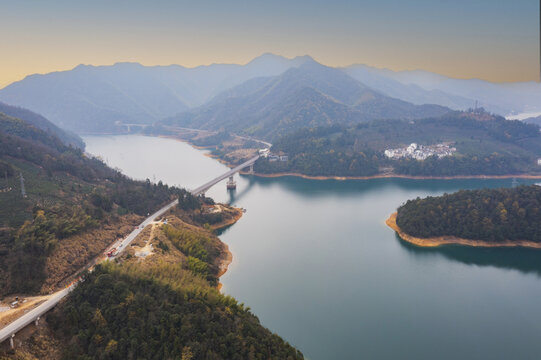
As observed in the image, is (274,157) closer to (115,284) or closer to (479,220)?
(479,220)

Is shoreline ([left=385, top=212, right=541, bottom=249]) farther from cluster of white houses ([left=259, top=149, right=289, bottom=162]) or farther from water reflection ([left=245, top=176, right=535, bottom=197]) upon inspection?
cluster of white houses ([left=259, top=149, right=289, bottom=162])

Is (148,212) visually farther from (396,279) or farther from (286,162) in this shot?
(286,162)

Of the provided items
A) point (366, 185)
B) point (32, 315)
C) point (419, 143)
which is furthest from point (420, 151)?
point (32, 315)

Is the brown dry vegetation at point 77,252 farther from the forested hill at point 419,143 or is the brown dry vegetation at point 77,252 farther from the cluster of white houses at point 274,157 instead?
the cluster of white houses at point 274,157

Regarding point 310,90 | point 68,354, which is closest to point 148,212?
point 68,354

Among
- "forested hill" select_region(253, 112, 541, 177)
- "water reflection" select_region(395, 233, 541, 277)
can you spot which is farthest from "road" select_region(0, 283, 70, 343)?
"forested hill" select_region(253, 112, 541, 177)
